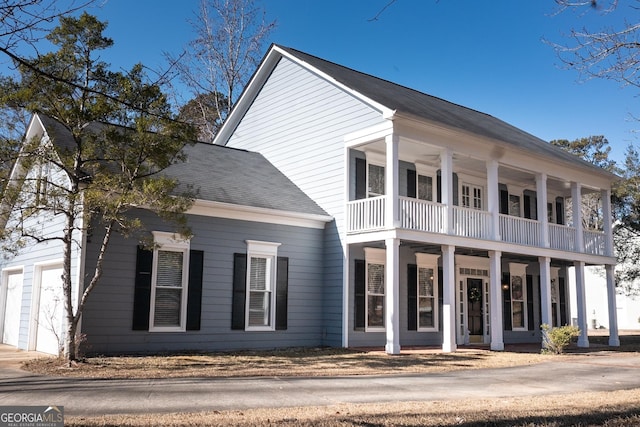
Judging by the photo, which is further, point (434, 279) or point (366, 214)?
point (434, 279)

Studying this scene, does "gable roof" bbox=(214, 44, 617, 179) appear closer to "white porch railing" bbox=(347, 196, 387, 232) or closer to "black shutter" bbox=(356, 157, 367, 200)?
"black shutter" bbox=(356, 157, 367, 200)

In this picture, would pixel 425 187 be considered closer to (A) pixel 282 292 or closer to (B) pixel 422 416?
(A) pixel 282 292

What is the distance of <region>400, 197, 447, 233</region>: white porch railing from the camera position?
15441 millimetres

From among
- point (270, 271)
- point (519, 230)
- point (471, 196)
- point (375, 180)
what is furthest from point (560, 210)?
point (270, 271)

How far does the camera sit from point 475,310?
1978 centimetres

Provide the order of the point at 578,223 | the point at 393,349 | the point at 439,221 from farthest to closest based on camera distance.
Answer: the point at 578,223 → the point at 439,221 → the point at 393,349

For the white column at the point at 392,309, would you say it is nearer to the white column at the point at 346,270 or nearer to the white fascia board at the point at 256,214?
the white column at the point at 346,270

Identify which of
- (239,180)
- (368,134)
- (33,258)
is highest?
Answer: (368,134)

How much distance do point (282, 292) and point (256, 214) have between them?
2206 mm

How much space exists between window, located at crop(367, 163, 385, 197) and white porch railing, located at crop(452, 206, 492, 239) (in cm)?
226

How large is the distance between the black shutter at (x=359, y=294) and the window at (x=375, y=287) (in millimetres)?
213

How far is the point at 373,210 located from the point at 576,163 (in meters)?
8.65

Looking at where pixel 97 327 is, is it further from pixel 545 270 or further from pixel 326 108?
pixel 545 270

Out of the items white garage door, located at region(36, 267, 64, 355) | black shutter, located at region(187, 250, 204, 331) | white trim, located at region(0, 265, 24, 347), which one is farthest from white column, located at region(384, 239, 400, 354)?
white trim, located at region(0, 265, 24, 347)
